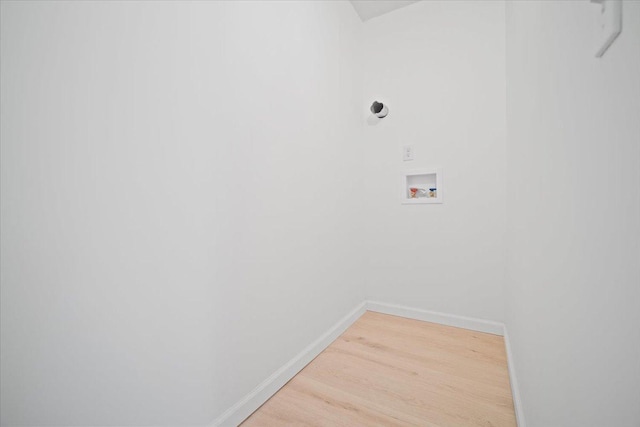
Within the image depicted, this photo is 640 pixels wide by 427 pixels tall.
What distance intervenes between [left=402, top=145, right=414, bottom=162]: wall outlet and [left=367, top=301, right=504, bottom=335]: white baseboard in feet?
4.25

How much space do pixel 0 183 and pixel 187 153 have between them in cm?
48

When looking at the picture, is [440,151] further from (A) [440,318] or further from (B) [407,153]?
(A) [440,318]

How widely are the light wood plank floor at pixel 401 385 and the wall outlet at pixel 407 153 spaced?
1411 millimetres

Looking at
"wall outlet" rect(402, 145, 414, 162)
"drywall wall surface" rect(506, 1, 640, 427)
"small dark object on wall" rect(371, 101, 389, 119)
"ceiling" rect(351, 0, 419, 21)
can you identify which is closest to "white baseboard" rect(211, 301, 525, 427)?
"drywall wall surface" rect(506, 1, 640, 427)

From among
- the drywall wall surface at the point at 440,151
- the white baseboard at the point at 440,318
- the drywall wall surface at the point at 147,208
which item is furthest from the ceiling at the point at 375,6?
the white baseboard at the point at 440,318

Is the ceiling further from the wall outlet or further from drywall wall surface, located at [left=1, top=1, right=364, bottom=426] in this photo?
the wall outlet

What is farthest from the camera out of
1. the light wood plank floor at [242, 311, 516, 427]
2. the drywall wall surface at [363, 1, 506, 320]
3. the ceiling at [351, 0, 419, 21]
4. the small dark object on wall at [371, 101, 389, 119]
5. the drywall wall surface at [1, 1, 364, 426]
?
the small dark object on wall at [371, 101, 389, 119]

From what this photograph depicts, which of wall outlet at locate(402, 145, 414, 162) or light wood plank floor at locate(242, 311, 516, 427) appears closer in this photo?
light wood plank floor at locate(242, 311, 516, 427)

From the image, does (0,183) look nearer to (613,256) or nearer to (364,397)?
(613,256)

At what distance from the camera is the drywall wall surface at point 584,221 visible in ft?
1.16

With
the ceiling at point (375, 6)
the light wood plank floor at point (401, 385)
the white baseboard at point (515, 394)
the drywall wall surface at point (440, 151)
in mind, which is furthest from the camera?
the ceiling at point (375, 6)

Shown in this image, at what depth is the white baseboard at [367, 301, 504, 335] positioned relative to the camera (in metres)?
2.00

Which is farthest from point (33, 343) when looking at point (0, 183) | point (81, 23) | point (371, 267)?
point (371, 267)

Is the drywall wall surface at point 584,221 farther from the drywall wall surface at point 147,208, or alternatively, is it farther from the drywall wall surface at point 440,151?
the drywall wall surface at point 440,151
